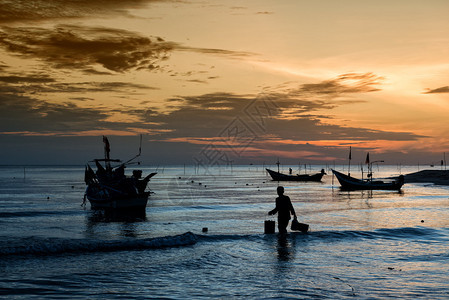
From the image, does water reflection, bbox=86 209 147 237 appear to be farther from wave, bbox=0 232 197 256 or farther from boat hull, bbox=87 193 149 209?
wave, bbox=0 232 197 256

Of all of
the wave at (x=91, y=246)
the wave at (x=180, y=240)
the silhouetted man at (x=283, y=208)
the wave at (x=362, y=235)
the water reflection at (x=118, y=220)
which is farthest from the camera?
the water reflection at (x=118, y=220)

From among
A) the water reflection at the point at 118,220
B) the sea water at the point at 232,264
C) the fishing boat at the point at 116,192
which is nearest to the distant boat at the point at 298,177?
the fishing boat at the point at 116,192

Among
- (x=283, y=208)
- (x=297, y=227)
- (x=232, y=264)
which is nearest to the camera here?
(x=232, y=264)

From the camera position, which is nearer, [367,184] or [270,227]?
[270,227]

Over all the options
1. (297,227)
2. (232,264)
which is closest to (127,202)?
(297,227)

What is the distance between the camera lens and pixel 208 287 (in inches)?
392

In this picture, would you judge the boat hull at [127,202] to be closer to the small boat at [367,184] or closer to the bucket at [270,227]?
the bucket at [270,227]

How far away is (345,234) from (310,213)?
11195 millimetres

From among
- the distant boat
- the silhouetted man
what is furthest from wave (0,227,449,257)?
the distant boat

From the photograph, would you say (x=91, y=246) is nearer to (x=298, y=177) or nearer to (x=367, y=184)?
(x=367, y=184)

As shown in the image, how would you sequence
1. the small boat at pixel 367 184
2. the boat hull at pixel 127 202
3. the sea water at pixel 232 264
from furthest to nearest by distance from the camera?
the small boat at pixel 367 184, the boat hull at pixel 127 202, the sea water at pixel 232 264

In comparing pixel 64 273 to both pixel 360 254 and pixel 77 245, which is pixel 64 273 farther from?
pixel 360 254

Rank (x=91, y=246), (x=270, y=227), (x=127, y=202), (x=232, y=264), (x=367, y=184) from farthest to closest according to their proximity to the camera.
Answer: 1. (x=367, y=184)
2. (x=127, y=202)
3. (x=270, y=227)
4. (x=91, y=246)
5. (x=232, y=264)

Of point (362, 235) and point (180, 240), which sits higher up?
point (180, 240)
